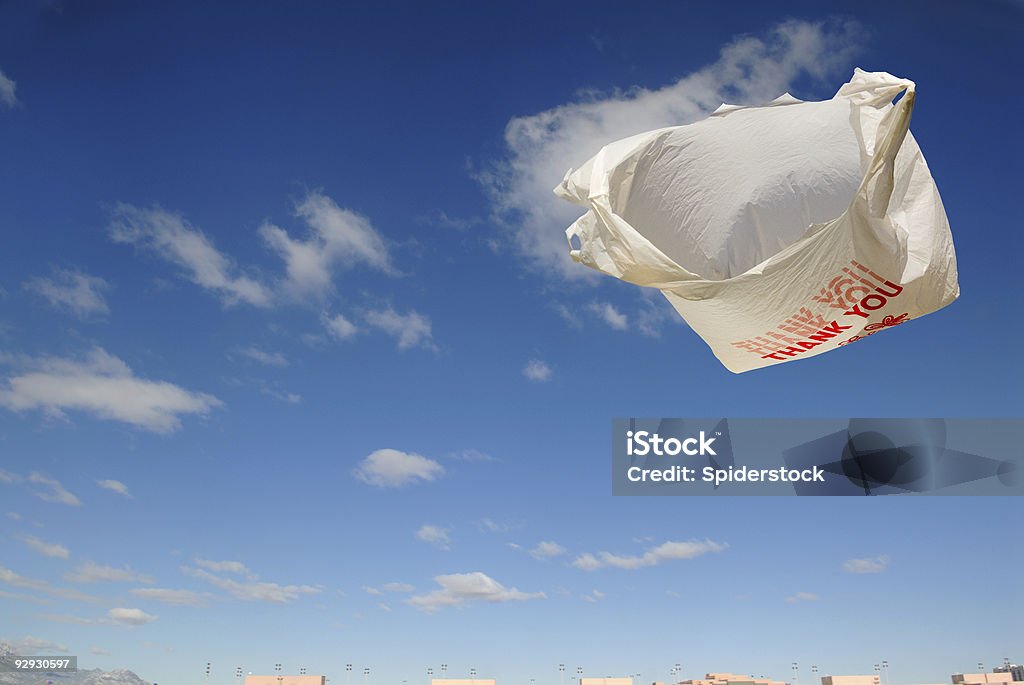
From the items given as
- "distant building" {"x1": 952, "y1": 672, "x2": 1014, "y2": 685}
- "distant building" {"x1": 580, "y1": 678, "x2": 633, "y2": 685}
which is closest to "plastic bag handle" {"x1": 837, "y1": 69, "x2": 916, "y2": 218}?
"distant building" {"x1": 580, "y1": 678, "x2": 633, "y2": 685}

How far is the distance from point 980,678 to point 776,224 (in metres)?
50.1

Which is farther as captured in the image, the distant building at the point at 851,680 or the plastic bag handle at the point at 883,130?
the distant building at the point at 851,680

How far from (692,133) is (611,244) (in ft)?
2.34

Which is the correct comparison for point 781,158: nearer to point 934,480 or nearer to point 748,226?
point 748,226

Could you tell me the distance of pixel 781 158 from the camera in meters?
2.82

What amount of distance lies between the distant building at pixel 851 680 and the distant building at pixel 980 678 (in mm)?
6030

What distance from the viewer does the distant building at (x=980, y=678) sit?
41719 mm

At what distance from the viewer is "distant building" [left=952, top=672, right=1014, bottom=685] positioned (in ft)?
137

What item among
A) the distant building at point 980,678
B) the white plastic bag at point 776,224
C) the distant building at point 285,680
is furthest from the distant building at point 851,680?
the white plastic bag at point 776,224

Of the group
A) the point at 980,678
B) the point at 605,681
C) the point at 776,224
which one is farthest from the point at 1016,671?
the point at 776,224

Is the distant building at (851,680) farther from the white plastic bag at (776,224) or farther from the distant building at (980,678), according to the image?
the white plastic bag at (776,224)

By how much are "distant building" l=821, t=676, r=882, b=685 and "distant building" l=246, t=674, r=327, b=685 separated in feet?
80.0

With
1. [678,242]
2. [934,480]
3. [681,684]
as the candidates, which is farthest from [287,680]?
[678,242]

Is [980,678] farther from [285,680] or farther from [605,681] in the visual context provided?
[285,680]
